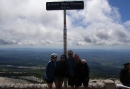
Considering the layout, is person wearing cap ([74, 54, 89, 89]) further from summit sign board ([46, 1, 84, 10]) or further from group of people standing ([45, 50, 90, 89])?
summit sign board ([46, 1, 84, 10])

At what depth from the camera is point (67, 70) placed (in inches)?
250

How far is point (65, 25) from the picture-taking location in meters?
6.22

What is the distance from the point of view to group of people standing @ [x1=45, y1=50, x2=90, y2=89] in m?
6.15

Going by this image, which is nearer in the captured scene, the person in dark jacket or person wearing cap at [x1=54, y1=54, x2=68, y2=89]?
the person in dark jacket

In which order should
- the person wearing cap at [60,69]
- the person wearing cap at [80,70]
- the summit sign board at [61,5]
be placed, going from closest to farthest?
the summit sign board at [61,5] → the person wearing cap at [60,69] → the person wearing cap at [80,70]

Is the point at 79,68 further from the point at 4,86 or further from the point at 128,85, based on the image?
the point at 4,86

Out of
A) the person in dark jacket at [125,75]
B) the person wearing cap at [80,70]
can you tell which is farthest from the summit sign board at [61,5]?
the person in dark jacket at [125,75]

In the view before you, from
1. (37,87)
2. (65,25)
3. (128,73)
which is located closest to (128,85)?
(128,73)

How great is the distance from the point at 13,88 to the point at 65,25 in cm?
354

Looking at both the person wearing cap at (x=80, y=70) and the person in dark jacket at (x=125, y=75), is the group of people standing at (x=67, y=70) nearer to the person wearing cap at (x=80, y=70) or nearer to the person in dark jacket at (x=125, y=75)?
the person wearing cap at (x=80, y=70)

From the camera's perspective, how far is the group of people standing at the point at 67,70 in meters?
6.15

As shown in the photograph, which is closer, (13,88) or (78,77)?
(78,77)

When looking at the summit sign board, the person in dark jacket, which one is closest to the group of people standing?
the person in dark jacket

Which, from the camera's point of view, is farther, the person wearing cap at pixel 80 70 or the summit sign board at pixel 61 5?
the person wearing cap at pixel 80 70
